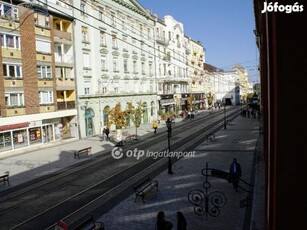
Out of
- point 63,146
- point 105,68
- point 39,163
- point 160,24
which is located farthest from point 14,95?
point 160,24

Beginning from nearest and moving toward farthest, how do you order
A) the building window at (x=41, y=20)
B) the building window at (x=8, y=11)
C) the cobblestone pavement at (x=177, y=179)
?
the cobblestone pavement at (x=177, y=179) → the building window at (x=8, y=11) → the building window at (x=41, y=20)

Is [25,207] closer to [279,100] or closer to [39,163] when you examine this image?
[39,163]

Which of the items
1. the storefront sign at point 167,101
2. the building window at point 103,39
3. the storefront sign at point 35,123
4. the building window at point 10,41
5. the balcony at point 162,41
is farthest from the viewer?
the storefront sign at point 167,101

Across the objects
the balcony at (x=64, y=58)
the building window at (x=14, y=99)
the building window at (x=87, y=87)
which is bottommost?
the building window at (x=14, y=99)

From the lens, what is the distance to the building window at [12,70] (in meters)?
29.9

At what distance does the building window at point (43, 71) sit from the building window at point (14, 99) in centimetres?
333

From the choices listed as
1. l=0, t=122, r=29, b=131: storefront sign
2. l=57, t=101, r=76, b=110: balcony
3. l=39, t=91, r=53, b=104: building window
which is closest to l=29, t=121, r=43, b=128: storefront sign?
l=0, t=122, r=29, b=131: storefront sign

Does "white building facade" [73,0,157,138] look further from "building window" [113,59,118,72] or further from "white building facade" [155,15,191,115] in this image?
"white building facade" [155,15,191,115]

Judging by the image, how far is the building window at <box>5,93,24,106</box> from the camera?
1186 inches

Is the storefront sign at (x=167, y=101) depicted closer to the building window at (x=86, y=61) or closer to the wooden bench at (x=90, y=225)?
the building window at (x=86, y=61)

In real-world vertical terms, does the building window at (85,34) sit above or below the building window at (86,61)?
above

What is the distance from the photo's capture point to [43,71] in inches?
1361

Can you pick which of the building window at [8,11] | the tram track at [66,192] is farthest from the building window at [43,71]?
the tram track at [66,192]

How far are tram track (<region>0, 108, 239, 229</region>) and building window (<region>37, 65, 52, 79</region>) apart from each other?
13.3m
